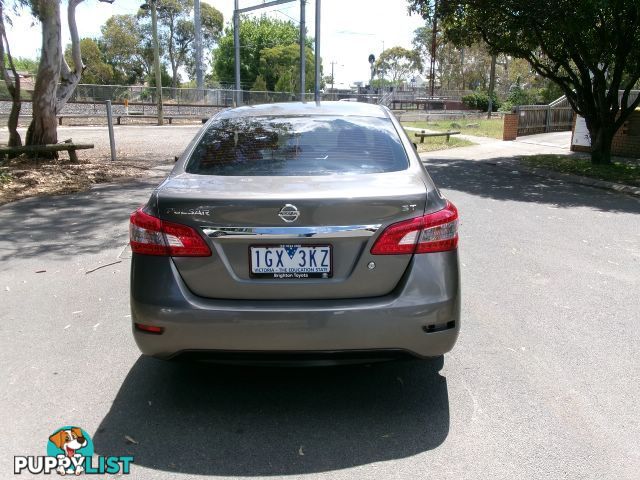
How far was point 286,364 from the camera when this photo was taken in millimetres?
3021

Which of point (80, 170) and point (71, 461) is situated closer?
point (71, 461)

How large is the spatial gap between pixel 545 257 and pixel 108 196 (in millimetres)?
7120

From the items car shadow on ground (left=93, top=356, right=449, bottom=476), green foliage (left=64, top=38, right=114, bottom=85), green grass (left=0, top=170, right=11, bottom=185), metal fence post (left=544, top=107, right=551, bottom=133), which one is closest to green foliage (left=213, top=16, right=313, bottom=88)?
green foliage (left=64, top=38, right=114, bottom=85)

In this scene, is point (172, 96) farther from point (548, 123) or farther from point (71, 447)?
point (71, 447)

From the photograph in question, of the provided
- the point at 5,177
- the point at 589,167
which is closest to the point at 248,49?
the point at 589,167

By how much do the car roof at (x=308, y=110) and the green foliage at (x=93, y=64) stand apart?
191ft

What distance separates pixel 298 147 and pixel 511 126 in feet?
72.1

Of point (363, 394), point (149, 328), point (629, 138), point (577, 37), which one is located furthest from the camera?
point (629, 138)

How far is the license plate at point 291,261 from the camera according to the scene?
2.96 metres

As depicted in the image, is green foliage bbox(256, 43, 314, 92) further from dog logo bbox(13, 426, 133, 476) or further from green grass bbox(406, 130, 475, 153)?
dog logo bbox(13, 426, 133, 476)

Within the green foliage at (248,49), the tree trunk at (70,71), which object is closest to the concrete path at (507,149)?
the tree trunk at (70,71)

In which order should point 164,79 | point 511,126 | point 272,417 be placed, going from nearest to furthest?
point 272,417
point 511,126
point 164,79

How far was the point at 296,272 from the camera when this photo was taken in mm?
2979

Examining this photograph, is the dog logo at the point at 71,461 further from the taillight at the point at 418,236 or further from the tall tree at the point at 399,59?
the tall tree at the point at 399,59
